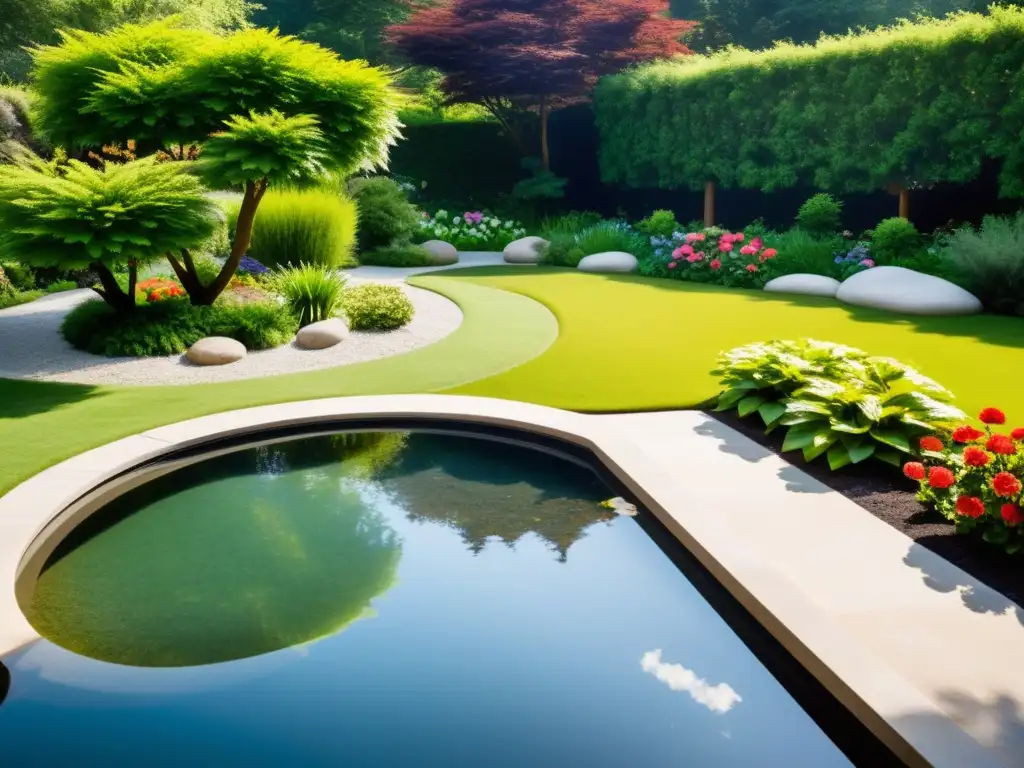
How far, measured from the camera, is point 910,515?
4.77 metres

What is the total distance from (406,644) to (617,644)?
0.93 m

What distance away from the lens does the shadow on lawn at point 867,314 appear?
9719 mm

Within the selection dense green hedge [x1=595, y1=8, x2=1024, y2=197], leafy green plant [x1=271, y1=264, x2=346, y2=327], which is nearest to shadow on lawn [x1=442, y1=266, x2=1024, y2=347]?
dense green hedge [x1=595, y1=8, x2=1024, y2=197]

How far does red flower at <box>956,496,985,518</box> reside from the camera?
4109 mm

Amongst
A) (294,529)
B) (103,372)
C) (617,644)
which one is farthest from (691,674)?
(103,372)

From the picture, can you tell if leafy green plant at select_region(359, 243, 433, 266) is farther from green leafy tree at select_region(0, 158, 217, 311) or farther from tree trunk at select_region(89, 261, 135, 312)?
green leafy tree at select_region(0, 158, 217, 311)

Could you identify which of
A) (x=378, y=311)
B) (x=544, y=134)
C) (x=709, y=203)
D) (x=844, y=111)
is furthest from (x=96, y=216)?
(x=544, y=134)

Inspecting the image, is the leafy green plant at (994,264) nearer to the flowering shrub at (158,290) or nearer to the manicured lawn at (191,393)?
the manicured lawn at (191,393)

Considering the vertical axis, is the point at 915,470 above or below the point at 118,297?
below

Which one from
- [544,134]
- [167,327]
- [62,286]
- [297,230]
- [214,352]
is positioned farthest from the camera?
[544,134]

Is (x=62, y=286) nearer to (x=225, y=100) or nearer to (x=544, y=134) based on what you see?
(x=225, y=100)

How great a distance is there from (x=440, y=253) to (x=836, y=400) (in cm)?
1229

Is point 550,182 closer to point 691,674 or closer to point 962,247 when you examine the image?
point 962,247

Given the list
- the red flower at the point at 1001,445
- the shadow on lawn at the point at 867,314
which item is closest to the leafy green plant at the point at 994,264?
the shadow on lawn at the point at 867,314
